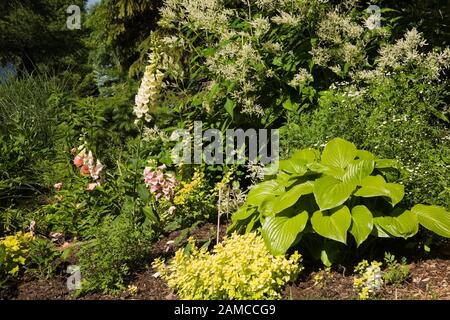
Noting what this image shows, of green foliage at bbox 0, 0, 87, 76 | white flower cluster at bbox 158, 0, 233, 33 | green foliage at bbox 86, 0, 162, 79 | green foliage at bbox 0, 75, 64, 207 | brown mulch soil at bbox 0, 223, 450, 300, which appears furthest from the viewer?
green foliage at bbox 0, 0, 87, 76

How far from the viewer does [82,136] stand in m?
4.08

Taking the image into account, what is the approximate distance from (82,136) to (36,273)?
1.13 m

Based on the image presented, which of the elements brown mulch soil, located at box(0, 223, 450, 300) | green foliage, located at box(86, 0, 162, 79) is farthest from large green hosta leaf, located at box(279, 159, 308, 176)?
green foliage, located at box(86, 0, 162, 79)

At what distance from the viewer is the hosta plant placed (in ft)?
9.47

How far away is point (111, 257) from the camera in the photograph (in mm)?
3256

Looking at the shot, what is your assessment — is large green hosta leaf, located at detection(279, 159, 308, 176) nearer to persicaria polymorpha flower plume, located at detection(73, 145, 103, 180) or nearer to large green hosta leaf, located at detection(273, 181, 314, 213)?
large green hosta leaf, located at detection(273, 181, 314, 213)

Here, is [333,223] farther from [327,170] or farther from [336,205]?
[327,170]

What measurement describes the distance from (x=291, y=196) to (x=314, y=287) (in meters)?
0.55

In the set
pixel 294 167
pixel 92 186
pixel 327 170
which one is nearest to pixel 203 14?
pixel 92 186

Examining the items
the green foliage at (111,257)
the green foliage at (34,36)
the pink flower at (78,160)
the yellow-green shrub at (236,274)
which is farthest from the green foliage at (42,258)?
the green foliage at (34,36)

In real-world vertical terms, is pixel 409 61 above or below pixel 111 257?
above

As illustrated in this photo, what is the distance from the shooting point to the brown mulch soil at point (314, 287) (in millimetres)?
2881

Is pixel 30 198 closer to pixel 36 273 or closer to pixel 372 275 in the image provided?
pixel 36 273

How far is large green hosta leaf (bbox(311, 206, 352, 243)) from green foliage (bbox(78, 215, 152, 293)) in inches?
47.7
